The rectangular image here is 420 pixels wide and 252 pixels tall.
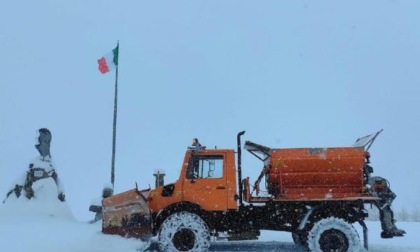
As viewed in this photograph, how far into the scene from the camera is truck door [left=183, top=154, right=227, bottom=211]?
1011cm

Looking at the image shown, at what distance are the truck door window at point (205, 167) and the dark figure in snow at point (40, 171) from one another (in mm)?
5071

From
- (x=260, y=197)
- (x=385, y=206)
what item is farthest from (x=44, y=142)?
(x=385, y=206)

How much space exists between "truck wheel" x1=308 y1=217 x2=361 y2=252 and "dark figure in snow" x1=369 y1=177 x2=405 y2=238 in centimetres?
79

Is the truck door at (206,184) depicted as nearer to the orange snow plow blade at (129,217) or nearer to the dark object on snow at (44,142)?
the orange snow plow blade at (129,217)

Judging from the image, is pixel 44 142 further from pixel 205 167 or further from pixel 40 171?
pixel 205 167

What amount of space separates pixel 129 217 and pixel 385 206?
235 inches

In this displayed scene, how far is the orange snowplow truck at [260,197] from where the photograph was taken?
10094 mm

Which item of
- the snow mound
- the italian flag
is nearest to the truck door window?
the snow mound

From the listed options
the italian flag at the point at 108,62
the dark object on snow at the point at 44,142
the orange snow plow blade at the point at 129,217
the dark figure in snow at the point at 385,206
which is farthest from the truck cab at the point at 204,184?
the italian flag at the point at 108,62

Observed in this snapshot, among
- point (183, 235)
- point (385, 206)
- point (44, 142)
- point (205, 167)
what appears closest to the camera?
point (183, 235)

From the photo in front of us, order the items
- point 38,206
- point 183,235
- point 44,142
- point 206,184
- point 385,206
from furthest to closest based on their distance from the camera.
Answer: point 44,142, point 38,206, point 206,184, point 385,206, point 183,235

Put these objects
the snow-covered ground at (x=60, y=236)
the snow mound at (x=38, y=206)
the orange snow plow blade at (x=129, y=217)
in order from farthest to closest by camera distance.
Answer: the snow mound at (x=38, y=206), the orange snow plow blade at (x=129, y=217), the snow-covered ground at (x=60, y=236)

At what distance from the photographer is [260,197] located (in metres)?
10.4

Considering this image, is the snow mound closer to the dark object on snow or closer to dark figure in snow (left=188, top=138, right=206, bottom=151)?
the dark object on snow
